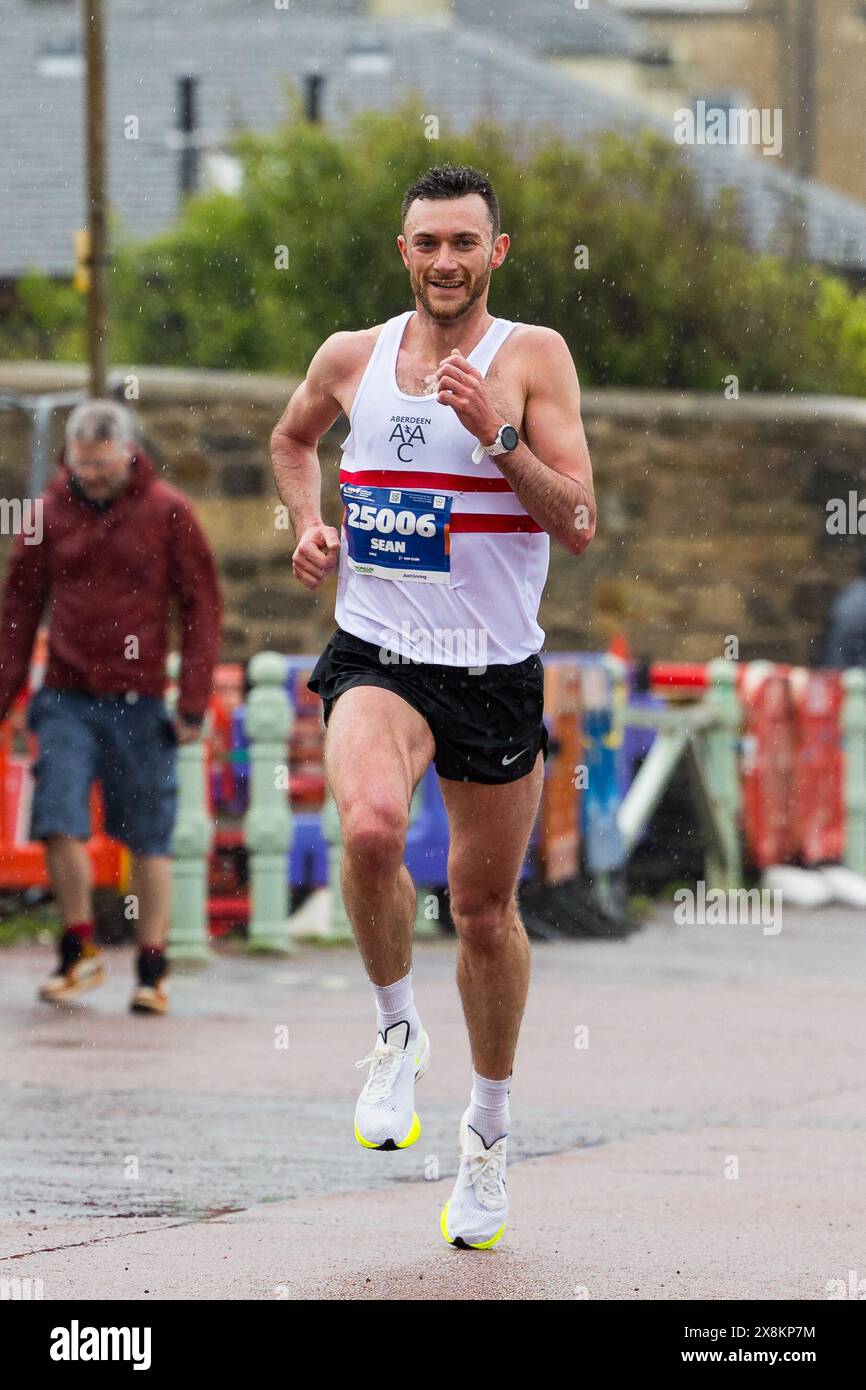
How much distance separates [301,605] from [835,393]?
7726mm

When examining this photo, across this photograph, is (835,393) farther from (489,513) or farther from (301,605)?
(489,513)

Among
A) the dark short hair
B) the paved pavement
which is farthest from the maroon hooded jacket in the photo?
the dark short hair

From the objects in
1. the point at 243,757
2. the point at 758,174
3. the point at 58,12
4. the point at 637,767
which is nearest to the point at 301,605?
the point at 637,767

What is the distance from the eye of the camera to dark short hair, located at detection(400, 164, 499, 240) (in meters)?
5.04

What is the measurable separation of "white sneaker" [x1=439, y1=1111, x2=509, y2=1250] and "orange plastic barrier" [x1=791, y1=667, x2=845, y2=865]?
31.0ft

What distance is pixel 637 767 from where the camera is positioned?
1425cm

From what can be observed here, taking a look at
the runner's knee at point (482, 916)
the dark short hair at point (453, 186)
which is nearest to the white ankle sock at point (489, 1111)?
the runner's knee at point (482, 916)

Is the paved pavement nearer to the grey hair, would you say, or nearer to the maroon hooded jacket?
the maroon hooded jacket

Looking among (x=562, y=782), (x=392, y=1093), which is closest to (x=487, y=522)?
(x=392, y=1093)

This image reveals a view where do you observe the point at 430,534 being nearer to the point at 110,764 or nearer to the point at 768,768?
the point at 110,764

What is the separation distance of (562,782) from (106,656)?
3657 mm

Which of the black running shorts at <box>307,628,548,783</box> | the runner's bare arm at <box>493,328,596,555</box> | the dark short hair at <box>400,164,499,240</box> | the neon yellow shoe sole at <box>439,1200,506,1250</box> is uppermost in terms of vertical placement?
the dark short hair at <box>400,164,499,240</box>

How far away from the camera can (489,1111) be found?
5.21 m

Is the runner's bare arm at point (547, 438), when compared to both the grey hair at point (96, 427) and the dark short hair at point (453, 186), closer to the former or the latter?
the dark short hair at point (453, 186)
